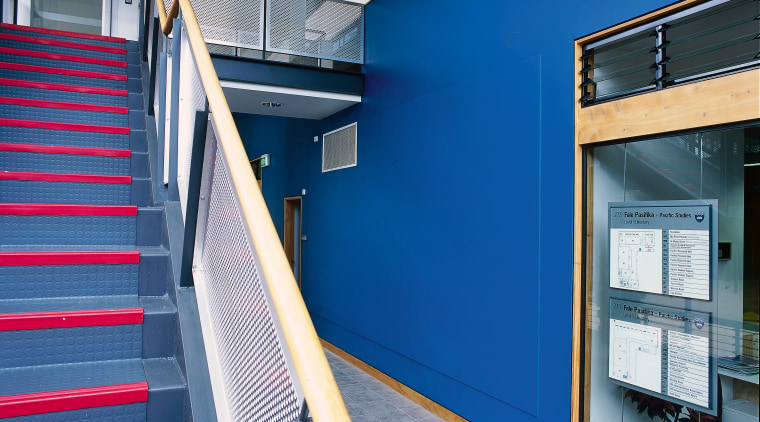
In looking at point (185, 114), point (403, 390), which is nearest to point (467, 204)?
point (403, 390)

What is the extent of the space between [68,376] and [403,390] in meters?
3.84

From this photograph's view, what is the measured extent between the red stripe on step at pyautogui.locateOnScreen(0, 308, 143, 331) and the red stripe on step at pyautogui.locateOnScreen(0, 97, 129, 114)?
5.91ft

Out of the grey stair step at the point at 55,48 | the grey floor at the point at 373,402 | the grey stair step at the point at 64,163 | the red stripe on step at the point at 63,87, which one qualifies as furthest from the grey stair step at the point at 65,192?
the grey floor at the point at 373,402

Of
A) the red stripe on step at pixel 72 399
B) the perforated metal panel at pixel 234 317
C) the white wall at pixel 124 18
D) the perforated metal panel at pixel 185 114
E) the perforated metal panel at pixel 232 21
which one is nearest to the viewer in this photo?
the perforated metal panel at pixel 234 317

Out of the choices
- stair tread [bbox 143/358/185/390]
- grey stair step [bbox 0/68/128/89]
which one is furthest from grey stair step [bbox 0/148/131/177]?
stair tread [bbox 143/358/185/390]

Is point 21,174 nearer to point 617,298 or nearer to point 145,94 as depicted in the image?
point 145,94

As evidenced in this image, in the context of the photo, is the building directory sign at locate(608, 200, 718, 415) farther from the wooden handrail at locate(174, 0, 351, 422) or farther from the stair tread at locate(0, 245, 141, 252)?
the stair tread at locate(0, 245, 141, 252)

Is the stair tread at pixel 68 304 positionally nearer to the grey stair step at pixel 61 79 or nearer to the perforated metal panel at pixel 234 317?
the perforated metal panel at pixel 234 317

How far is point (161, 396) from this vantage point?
1.68 meters

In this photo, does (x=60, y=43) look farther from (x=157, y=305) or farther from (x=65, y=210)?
(x=157, y=305)

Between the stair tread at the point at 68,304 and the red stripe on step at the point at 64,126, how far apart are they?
1.27m

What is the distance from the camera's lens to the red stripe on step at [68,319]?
1.77 metres

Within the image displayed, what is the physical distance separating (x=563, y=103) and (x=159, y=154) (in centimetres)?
238

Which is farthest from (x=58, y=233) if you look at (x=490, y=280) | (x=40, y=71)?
(x=490, y=280)
